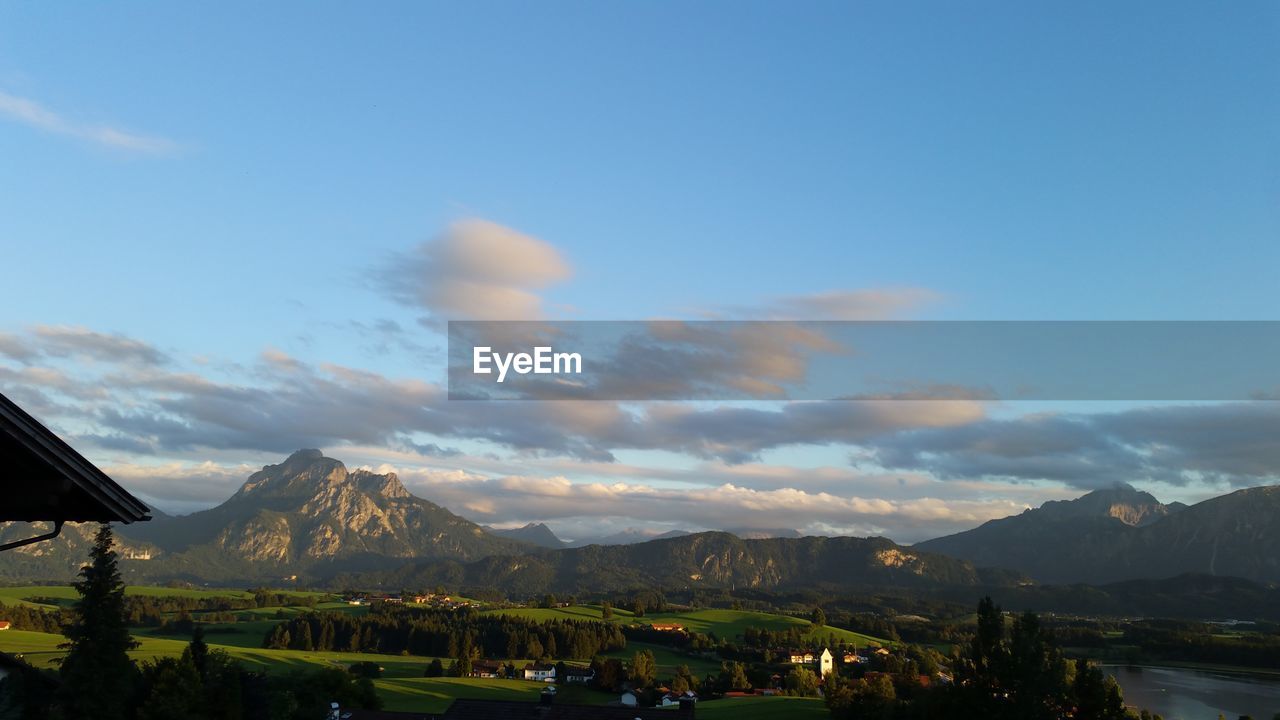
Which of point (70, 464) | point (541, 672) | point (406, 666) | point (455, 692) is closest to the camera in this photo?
point (70, 464)

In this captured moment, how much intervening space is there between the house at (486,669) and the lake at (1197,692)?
91.4 metres

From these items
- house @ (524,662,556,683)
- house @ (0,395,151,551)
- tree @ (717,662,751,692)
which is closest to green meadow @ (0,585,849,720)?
house @ (524,662,556,683)

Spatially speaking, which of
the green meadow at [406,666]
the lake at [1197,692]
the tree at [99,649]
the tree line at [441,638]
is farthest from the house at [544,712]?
the tree line at [441,638]

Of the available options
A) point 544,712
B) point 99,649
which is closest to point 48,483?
point 544,712

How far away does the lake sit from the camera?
117375 millimetres

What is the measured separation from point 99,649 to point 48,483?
5850 cm

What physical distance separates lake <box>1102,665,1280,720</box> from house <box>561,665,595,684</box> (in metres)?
74.2

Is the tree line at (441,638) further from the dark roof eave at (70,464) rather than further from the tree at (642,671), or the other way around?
the dark roof eave at (70,464)

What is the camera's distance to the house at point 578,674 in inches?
5404

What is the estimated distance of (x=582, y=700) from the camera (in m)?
114

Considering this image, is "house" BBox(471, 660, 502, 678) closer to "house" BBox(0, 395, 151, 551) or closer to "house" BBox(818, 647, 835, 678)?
"house" BBox(818, 647, 835, 678)

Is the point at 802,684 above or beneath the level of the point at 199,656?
beneath

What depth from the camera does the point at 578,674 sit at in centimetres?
14500

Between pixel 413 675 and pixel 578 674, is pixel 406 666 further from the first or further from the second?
pixel 578 674
